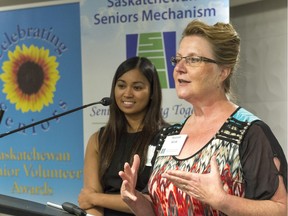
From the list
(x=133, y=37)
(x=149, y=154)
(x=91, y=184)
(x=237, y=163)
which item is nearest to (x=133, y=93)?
(x=149, y=154)

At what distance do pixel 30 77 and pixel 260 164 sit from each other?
7.44ft

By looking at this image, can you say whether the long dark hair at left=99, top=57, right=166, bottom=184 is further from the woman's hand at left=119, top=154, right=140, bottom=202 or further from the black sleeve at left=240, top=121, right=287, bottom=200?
the black sleeve at left=240, top=121, right=287, bottom=200

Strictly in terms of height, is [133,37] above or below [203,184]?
above

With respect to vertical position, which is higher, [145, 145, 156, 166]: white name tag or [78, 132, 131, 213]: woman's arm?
[145, 145, 156, 166]: white name tag

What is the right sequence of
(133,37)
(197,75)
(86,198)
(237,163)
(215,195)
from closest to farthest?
(215,195) < (237,163) < (197,75) < (86,198) < (133,37)

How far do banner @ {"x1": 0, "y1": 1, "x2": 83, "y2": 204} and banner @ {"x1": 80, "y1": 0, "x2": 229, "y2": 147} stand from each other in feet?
0.39

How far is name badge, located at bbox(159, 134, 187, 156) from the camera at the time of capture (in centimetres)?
150

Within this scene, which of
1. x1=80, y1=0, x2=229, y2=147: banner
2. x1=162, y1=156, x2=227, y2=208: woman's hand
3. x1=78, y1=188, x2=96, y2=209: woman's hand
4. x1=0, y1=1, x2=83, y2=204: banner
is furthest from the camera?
x1=0, y1=1, x2=83, y2=204: banner

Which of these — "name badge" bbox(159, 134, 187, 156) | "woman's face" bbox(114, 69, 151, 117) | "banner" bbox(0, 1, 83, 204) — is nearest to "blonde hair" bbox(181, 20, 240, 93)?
"name badge" bbox(159, 134, 187, 156)

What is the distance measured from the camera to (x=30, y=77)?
3217 millimetres

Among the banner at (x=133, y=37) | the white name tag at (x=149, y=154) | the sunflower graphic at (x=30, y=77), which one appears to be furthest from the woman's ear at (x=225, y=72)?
the sunflower graphic at (x=30, y=77)

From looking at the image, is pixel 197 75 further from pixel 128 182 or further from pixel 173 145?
pixel 128 182

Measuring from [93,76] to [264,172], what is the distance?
1.84m

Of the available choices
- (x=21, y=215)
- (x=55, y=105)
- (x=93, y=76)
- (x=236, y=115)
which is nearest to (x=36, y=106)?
(x=55, y=105)
